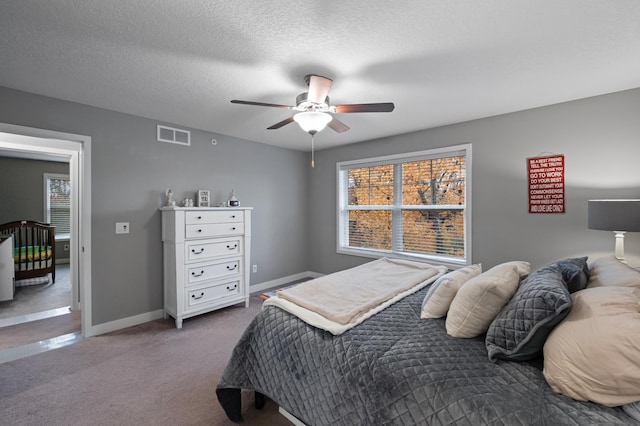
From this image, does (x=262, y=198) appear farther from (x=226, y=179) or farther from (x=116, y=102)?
(x=116, y=102)

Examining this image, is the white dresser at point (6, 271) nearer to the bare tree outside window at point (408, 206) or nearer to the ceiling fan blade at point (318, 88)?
the bare tree outside window at point (408, 206)

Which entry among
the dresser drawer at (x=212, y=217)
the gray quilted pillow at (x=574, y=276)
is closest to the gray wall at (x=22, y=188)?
the dresser drawer at (x=212, y=217)

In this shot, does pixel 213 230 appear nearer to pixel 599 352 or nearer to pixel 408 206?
pixel 408 206

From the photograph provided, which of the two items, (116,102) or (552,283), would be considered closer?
(552,283)

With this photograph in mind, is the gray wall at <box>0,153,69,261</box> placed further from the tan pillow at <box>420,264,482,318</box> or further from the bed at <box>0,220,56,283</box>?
the tan pillow at <box>420,264,482,318</box>

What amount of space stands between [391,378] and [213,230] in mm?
2830

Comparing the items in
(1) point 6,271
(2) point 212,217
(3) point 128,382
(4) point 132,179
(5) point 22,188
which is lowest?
(3) point 128,382

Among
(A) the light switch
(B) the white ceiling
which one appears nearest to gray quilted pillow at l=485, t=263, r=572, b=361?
(B) the white ceiling

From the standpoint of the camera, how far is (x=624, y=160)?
8.27 feet

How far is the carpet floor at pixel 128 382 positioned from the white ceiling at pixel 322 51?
2.42m

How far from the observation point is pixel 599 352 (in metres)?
0.94

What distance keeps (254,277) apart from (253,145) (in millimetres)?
2096

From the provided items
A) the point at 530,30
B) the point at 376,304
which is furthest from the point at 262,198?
the point at 530,30

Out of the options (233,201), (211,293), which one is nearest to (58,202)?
(233,201)
